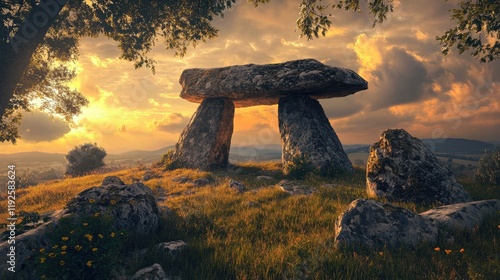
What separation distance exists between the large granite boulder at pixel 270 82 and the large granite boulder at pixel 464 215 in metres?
9.64

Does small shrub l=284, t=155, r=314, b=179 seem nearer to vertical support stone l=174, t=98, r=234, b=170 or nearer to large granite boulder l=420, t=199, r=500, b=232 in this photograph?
vertical support stone l=174, t=98, r=234, b=170

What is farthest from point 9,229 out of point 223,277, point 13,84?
point 13,84

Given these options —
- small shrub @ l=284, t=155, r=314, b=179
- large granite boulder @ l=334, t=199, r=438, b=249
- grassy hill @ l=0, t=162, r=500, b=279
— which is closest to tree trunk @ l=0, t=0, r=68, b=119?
grassy hill @ l=0, t=162, r=500, b=279

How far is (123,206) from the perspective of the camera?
6215mm

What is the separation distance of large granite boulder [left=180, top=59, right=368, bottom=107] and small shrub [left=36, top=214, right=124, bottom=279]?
13.1 m

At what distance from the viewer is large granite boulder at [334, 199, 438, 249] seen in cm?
511

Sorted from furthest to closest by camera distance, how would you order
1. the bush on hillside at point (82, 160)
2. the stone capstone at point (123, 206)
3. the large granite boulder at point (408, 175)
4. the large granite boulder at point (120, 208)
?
the bush on hillside at point (82, 160) < the large granite boulder at point (408, 175) < the stone capstone at point (123, 206) < the large granite boulder at point (120, 208)

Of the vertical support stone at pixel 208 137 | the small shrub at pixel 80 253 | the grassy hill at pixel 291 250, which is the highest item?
the vertical support stone at pixel 208 137

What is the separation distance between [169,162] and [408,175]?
1411 centimetres

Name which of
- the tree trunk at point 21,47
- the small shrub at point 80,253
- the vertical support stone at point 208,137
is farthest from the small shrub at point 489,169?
the tree trunk at point 21,47

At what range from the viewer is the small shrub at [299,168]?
14.4 meters

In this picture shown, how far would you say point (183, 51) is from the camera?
20.4 m

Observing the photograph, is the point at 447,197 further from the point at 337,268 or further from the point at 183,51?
the point at 183,51

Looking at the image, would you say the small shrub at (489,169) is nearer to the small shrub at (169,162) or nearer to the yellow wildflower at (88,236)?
the yellow wildflower at (88,236)
